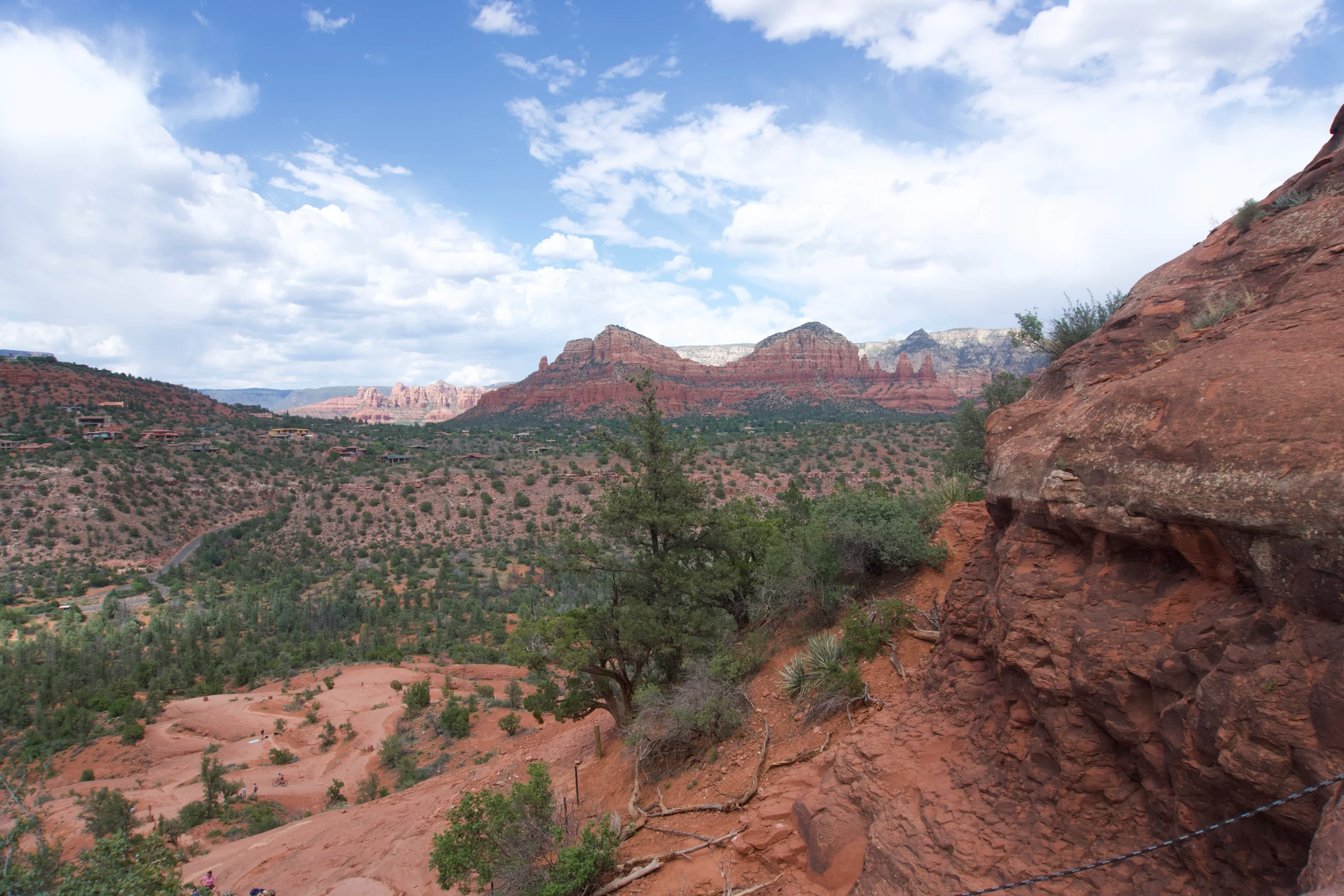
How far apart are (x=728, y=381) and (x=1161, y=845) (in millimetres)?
147604

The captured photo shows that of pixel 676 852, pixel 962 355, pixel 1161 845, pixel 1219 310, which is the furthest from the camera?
pixel 962 355

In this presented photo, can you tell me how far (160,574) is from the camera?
42125 millimetres

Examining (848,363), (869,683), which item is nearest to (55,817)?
(869,683)

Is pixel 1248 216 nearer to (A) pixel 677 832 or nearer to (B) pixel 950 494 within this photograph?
(B) pixel 950 494

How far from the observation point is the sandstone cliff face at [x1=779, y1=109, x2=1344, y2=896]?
343 cm

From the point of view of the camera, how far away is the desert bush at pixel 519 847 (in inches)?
303

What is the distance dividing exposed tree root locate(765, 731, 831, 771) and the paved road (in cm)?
4378

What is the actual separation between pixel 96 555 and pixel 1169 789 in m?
57.9

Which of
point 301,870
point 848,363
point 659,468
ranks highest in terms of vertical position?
point 848,363

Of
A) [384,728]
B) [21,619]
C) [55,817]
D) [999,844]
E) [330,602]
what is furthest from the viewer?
[330,602]

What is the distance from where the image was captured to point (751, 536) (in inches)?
625

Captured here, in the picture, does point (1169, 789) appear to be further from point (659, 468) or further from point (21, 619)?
point (21, 619)

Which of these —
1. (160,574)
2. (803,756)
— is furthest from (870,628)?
(160,574)

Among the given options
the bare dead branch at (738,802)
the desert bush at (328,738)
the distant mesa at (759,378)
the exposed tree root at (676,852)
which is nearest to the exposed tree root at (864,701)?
the bare dead branch at (738,802)
